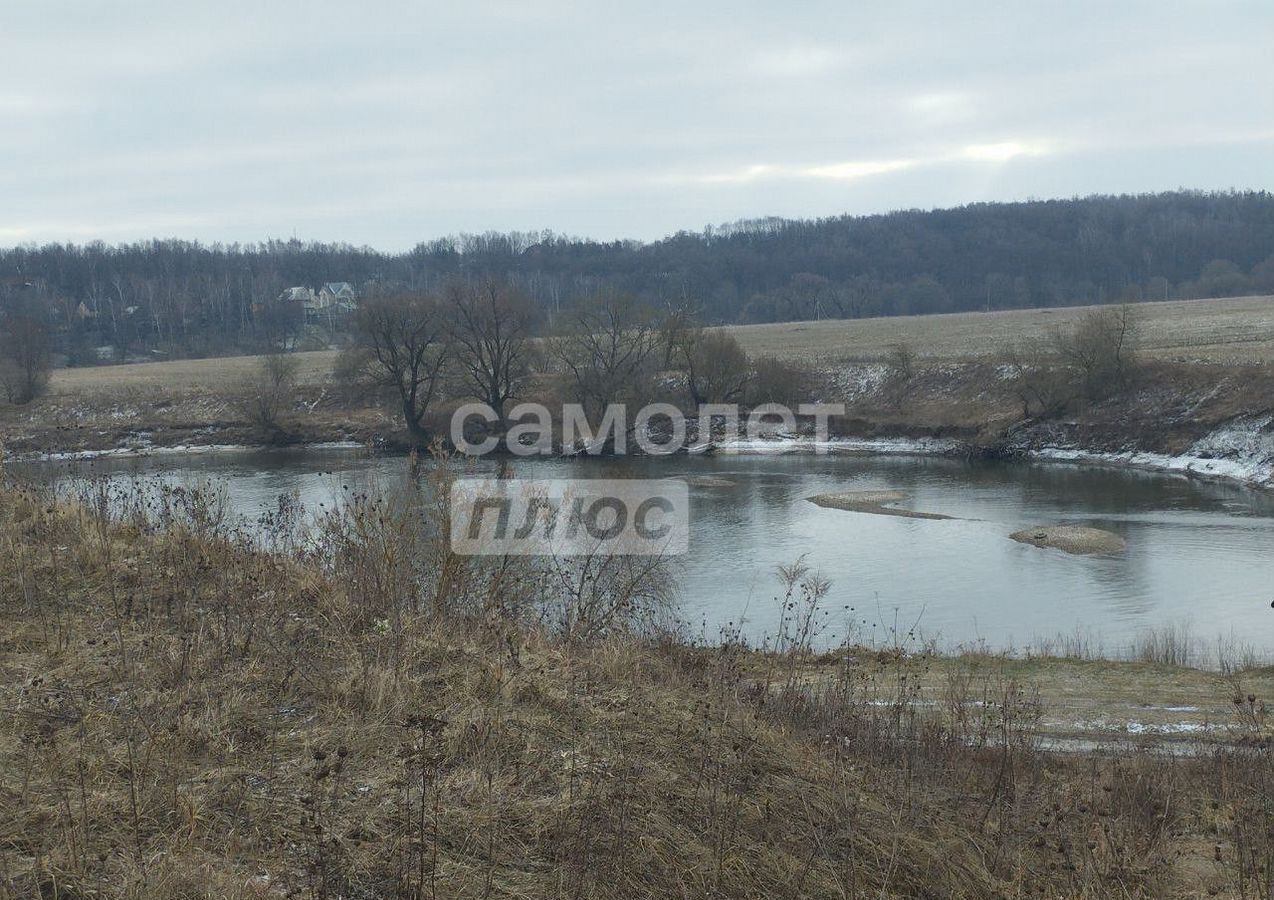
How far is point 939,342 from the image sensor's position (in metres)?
68.9

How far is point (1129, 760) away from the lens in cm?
754

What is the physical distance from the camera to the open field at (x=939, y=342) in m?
53.3

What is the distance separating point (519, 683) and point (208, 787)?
6.47 ft

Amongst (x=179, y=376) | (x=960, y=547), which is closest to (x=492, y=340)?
(x=179, y=376)

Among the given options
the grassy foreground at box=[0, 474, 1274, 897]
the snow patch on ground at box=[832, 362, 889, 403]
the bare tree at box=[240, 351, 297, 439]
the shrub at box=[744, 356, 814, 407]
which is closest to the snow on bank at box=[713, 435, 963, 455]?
the shrub at box=[744, 356, 814, 407]

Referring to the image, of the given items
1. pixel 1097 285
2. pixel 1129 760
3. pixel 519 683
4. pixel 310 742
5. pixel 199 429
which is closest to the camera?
pixel 310 742

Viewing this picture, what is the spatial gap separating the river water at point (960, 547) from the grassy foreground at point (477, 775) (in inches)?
217

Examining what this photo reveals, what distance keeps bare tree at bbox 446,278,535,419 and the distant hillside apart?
49.7 m

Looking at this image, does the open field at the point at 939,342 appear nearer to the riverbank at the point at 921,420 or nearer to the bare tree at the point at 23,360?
the bare tree at the point at 23,360

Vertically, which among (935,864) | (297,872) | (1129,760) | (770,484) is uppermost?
(297,872)

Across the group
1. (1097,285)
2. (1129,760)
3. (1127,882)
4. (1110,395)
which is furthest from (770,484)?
(1097,285)

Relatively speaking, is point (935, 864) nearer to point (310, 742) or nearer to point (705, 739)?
point (705, 739)

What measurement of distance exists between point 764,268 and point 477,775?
13164cm

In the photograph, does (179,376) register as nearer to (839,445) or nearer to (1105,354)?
(839,445)
